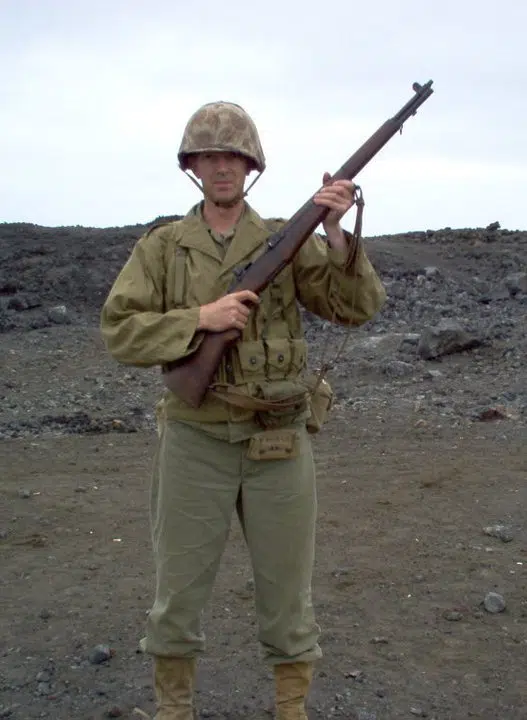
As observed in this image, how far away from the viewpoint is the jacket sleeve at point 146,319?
10.5 ft

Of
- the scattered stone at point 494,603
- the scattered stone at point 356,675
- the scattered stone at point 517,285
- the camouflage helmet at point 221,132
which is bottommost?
the scattered stone at point 356,675

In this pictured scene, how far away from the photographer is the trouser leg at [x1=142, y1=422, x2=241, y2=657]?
3.30 metres

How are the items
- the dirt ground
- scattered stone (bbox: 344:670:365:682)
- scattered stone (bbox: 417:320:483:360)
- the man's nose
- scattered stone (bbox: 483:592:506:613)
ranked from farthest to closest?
scattered stone (bbox: 417:320:483:360) < scattered stone (bbox: 483:592:506:613) < scattered stone (bbox: 344:670:365:682) < the dirt ground < the man's nose

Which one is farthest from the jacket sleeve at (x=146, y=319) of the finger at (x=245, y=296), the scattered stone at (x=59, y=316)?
the scattered stone at (x=59, y=316)

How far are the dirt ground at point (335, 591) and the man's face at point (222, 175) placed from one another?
1896 mm

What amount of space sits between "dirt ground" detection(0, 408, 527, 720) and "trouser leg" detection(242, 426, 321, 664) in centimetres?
64

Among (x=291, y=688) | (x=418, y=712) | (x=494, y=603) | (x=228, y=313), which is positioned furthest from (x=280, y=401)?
(x=494, y=603)

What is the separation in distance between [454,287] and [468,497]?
394 inches

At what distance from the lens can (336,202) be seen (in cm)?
325

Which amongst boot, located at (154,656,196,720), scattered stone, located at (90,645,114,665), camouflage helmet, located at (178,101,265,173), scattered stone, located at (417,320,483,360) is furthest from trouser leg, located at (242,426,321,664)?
scattered stone, located at (417,320,483,360)

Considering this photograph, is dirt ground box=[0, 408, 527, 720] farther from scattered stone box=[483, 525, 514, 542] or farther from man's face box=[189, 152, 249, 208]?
man's face box=[189, 152, 249, 208]

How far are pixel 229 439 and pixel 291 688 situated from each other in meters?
0.86

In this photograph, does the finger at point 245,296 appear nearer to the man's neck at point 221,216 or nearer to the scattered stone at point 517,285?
the man's neck at point 221,216

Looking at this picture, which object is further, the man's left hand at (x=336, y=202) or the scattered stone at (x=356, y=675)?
the scattered stone at (x=356, y=675)
